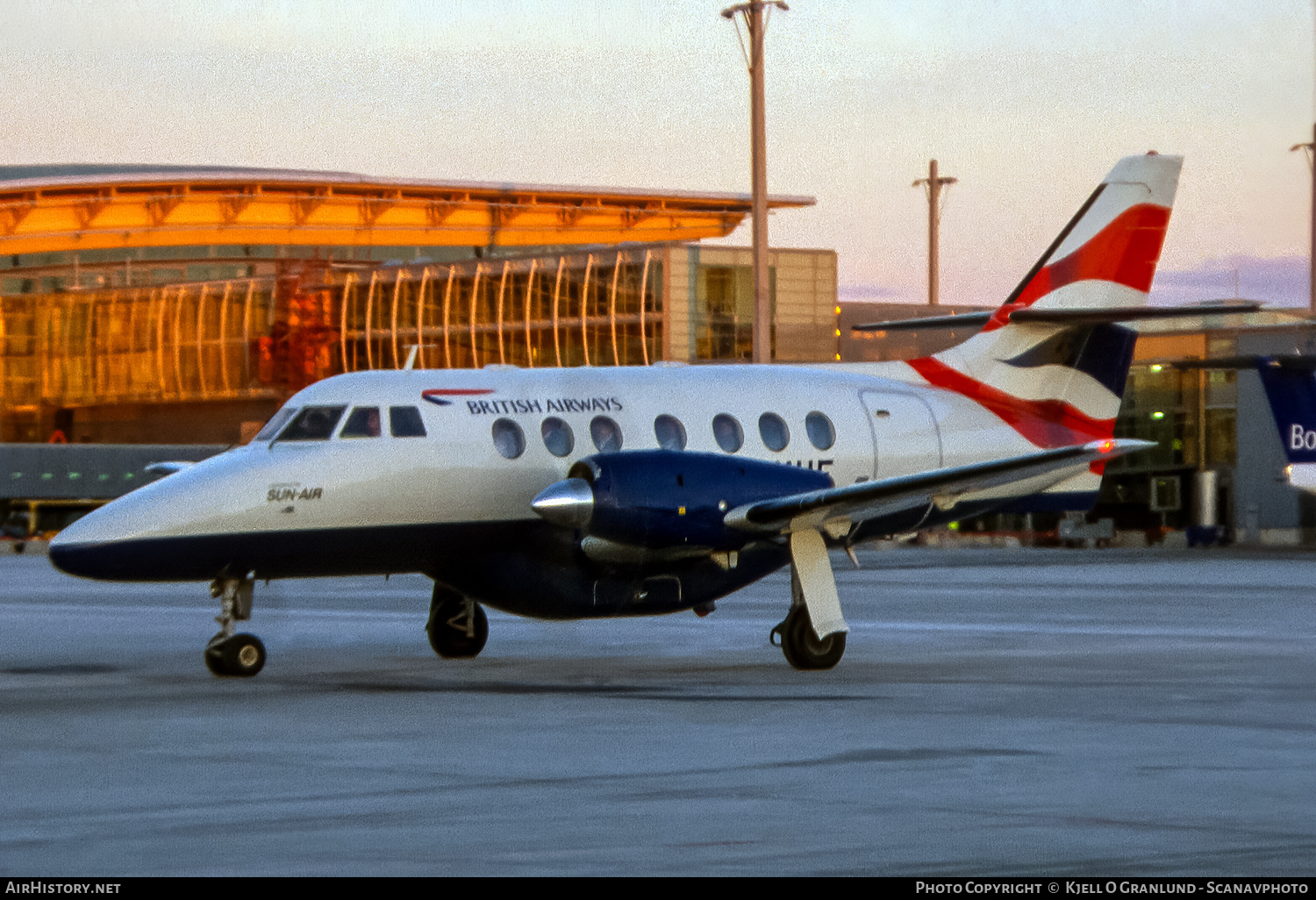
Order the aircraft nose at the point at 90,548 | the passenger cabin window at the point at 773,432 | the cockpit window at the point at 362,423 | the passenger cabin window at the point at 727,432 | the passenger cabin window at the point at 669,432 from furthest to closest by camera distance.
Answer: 1. the passenger cabin window at the point at 773,432
2. the passenger cabin window at the point at 727,432
3. the passenger cabin window at the point at 669,432
4. the cockpit window at the point at 362,423
5. the aircraft nose at the point at 90,548

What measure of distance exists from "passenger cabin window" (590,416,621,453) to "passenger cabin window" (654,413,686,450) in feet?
1.33

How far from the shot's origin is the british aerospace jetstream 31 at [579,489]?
16.7 metres

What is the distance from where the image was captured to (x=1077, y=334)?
70.0 ft

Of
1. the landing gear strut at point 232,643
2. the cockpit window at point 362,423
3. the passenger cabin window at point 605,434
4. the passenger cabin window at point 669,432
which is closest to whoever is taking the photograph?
the landing gear strut at point 232,643

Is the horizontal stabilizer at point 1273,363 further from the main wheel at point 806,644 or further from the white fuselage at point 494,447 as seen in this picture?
the main wheel at point 806,644

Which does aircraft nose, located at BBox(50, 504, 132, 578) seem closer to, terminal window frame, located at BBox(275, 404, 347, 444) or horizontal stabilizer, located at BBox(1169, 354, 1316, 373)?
terminal window frame, located at BBox(275, 404, 347, 444)

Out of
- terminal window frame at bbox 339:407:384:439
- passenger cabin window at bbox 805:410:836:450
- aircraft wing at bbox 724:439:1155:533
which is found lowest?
aircraft wing at bbox 724:439:1155:533

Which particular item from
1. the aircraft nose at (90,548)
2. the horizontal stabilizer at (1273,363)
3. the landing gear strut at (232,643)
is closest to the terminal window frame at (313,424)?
the landing gear strut at (232,643)

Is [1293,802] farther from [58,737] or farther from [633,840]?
[58,737]

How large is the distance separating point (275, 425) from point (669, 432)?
3896 mm

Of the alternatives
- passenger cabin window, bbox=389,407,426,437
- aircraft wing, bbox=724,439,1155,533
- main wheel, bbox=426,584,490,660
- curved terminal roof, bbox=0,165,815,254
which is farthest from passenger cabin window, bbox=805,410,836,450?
curved terminal roof, bbox=0,165,815,254

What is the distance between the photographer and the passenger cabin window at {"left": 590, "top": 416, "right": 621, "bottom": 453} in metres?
18.6

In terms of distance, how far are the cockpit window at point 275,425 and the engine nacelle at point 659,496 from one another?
8.01 feet

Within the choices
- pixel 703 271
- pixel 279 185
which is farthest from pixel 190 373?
pixel 703 271
